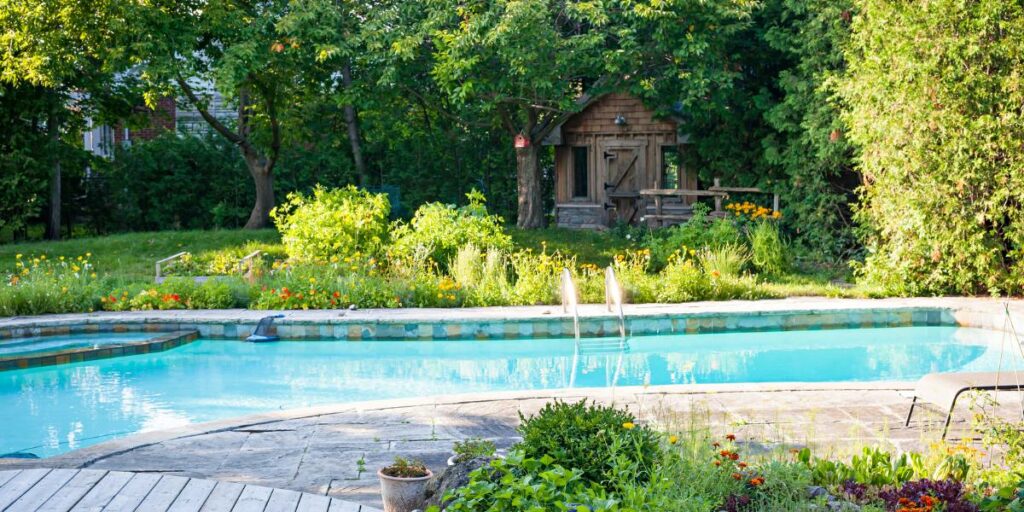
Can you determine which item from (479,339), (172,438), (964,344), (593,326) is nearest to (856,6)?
(964,344)

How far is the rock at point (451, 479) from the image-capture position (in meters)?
4.35

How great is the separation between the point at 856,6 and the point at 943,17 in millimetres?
2314

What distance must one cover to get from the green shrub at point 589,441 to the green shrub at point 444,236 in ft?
27.8

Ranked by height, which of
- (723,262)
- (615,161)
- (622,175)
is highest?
(615,161)

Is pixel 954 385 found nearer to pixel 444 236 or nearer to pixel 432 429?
pixel 432 429

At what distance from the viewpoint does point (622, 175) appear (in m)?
20.5

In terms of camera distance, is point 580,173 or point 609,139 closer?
point 609,139

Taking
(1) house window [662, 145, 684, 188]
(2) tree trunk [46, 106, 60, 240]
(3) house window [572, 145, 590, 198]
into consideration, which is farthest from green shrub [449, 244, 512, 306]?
(2) tree trunk [46, 106, 60, 240]

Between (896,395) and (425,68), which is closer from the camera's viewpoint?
(896,395)

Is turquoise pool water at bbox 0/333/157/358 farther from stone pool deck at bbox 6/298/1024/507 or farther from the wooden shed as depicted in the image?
the wooden shed

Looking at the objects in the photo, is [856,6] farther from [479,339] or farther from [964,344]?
[479,339]

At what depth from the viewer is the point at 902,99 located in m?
11.9

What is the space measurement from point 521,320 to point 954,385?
571 centimetres

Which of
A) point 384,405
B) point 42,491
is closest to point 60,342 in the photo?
point 384,405
